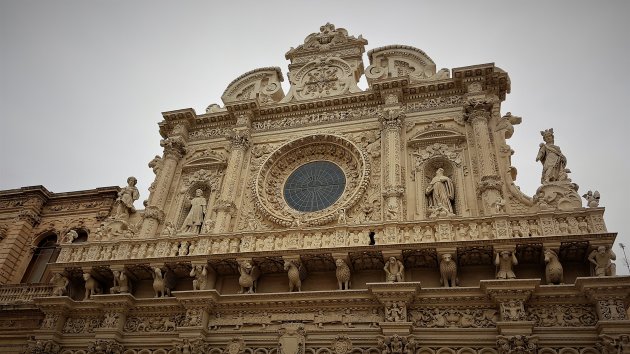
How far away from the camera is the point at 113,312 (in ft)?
41.3

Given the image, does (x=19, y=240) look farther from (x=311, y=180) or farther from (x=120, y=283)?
(x=311, y=180)

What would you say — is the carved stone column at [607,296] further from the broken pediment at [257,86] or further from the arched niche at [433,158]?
the broken pediment at [257,86]

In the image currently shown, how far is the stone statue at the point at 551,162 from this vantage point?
39.1ft

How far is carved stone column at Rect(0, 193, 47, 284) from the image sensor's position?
17.1m

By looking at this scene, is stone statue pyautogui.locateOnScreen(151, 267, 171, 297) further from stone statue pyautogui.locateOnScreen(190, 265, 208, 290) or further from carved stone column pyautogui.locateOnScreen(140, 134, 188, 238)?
carved stone column pyautogui.locateOnScreen(140, 134, 188, 238)

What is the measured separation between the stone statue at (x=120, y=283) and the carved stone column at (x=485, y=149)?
31.3 feet

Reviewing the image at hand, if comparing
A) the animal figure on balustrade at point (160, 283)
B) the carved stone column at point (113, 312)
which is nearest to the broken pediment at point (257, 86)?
the animal figure on balustrade at point (160, 283)

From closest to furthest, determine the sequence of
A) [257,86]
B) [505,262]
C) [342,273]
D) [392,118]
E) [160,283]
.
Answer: [505,262] → [342,273] → [160,283] → [392,118] → [257,86]

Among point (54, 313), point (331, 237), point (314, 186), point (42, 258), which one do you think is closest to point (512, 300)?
point (331, 237)

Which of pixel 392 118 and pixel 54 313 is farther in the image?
pixel 392 118

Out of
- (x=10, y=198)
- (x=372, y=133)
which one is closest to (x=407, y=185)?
(x=372, y=133)

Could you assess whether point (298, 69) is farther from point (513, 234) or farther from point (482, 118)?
point (513, 234)

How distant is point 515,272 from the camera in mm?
10688

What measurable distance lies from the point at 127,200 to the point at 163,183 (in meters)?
1.25
